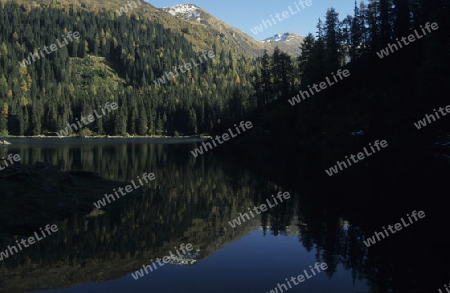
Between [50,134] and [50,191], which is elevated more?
[50,134]

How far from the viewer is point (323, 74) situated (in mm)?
86750

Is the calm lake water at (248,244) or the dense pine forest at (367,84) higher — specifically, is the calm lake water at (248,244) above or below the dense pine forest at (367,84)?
below

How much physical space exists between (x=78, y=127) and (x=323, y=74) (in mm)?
145829

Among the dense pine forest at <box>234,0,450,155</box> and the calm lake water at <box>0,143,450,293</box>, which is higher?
the dense pine forest at <box>234,0,450,155</box>

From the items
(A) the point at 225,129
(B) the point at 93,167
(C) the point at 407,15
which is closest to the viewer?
(B) the point at 93,167

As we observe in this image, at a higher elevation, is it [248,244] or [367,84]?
[367,84]

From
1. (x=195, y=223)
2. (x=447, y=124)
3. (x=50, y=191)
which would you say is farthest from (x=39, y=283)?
(x=447, y=124)

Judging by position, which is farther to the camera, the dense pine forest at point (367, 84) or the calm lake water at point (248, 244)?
the dense pine forest at point (367, 84)

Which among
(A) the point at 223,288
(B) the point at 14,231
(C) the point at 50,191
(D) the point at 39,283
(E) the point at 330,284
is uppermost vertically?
(C) the point at 50,191

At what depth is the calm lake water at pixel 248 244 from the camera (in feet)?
48.6

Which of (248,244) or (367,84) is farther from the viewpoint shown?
(367,84)

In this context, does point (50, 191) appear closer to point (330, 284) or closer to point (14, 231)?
point (14, 231)

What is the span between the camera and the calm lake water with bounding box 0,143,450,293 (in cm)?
1483

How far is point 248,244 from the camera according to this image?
808 inches
